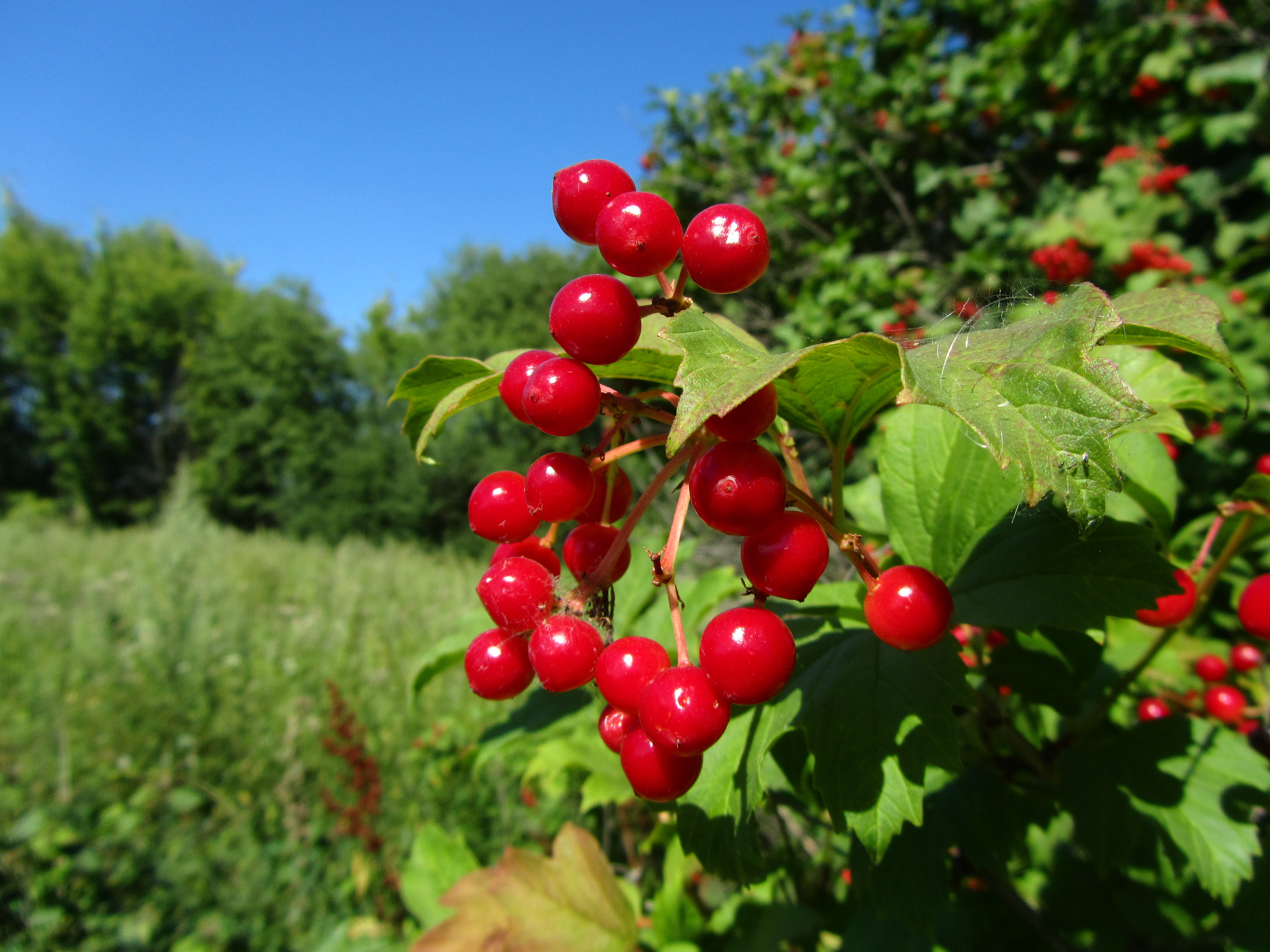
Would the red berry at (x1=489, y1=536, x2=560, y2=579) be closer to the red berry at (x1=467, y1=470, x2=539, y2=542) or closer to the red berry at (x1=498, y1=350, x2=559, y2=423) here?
the red berry at (x1=467, y1=470, x2=539, y2=542)

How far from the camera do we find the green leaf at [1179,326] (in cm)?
49

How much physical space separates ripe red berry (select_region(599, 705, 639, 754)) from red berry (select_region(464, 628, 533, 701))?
9cm

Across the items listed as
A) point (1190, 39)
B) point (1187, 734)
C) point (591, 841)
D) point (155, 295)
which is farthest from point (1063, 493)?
point (155, 295)

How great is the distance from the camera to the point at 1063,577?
0.75 metres

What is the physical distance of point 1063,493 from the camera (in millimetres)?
422

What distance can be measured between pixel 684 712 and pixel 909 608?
223mm

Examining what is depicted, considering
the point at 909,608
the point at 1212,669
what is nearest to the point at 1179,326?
the point at 909,608

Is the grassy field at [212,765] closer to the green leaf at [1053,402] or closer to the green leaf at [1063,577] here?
the green leaf at [1063,577]

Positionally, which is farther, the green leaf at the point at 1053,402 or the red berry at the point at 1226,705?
the red berry at the point at 1226,705

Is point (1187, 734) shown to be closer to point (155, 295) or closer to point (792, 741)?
point (792, 741)

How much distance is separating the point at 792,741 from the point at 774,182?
4308 mm

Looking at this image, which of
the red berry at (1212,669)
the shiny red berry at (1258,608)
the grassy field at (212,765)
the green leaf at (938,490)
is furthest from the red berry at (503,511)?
the red berry at (1212,669)

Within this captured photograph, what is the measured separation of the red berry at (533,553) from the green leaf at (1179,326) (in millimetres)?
542

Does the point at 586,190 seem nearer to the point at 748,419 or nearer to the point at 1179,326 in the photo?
the point at 748,419
